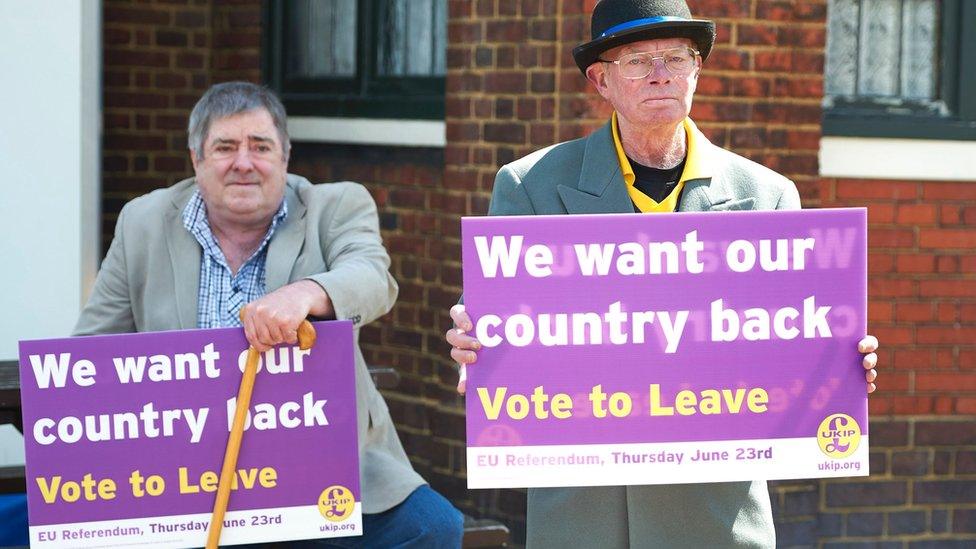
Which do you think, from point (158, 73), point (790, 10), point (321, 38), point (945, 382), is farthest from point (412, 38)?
point (945, 382)

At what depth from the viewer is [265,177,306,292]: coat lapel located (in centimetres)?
422

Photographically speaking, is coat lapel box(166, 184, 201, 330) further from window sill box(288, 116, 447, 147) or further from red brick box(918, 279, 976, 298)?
red brick box(918, 279, 976, 298)

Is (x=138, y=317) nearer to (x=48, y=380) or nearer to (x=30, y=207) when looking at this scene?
(x=48, y=380)

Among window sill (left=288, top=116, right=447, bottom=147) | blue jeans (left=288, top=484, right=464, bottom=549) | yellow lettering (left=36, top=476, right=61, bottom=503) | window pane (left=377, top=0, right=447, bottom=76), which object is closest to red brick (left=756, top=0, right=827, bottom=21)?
window sill (left=288, top=116, right=447, bottom=147)

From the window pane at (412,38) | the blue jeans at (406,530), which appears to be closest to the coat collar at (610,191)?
the blue jeans at (406,530)

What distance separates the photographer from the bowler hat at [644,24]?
3.11m

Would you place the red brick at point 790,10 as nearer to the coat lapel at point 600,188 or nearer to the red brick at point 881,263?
the red brick at point 881,263

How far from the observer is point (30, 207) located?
5973 millimetres

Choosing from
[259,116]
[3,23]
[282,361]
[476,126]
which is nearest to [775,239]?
[282,361]

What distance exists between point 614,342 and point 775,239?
394mm

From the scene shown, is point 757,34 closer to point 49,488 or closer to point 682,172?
point 682,172

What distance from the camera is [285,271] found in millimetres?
4234

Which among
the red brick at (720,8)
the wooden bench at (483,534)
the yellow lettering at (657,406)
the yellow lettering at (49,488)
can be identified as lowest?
the wooden bench at (483,534)

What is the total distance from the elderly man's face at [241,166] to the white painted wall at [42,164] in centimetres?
193
